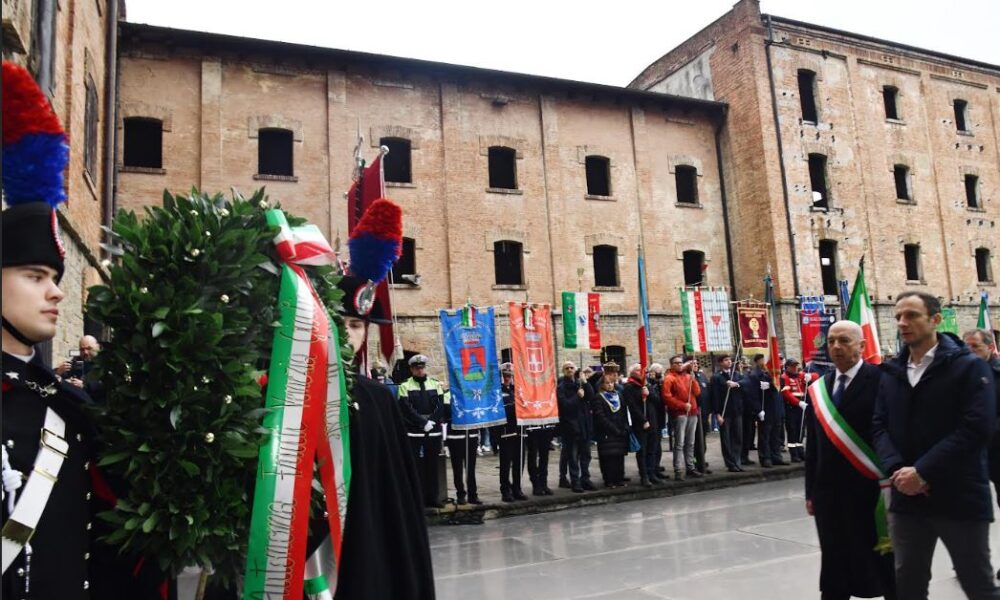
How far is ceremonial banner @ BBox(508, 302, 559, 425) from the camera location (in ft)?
35.2

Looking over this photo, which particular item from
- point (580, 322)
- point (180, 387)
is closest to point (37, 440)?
point (180, 387)

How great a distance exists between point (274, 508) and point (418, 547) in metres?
0.92

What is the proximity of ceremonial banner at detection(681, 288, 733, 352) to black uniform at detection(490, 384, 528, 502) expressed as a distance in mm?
8294

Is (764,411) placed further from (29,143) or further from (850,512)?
(29,143)

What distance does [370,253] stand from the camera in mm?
3477

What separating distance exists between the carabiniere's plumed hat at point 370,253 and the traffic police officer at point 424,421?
6.25m

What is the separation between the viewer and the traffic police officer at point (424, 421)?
963 centimetres

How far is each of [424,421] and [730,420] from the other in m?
6.19

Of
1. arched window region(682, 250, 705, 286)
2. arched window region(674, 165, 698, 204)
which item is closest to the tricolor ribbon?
arched window region(682, 250, 705, 286)

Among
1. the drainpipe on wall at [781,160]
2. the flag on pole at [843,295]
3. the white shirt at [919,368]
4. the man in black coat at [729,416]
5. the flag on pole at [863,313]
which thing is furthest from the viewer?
the drainpipe on wall at [781,160]

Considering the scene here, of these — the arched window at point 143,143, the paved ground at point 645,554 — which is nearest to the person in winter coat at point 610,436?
the paved ground at point 645,554

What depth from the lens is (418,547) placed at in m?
3.18

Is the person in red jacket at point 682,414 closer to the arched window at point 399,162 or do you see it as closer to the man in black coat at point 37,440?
the arched window at point 399,162

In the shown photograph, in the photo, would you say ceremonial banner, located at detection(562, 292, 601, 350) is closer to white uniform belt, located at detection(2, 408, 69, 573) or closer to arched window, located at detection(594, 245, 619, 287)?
arched window, located at detection(594, 245, 619, 287)
